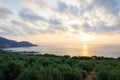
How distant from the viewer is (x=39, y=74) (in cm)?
1038

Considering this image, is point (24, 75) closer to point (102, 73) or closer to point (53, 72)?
point (53, 72)

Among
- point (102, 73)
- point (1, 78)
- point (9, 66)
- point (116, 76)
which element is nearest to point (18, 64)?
point (9, 66)

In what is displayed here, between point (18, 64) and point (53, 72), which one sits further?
point (18, 64)

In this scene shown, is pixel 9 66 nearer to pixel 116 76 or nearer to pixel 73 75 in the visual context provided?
pixel 73 75

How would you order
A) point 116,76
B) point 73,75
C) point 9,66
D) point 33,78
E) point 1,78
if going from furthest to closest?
1. point 9,66
2. point 1,78
3. point 73,75
4. point 33,78
5. point 116,76

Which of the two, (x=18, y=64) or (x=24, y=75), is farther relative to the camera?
(x=18, y=64)

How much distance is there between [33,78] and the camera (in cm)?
1062

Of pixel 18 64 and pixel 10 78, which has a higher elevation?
pixel 18 64

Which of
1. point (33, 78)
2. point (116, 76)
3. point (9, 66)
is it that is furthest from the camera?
point (9, 66)

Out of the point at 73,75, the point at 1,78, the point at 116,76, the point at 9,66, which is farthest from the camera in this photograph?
the point at 9,66

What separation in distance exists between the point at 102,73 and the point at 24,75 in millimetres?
4150

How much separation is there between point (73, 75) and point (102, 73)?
2.42 m

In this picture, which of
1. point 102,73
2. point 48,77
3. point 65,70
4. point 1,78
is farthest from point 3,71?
point 102,73

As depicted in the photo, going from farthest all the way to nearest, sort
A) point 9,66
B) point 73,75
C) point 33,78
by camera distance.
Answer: point 9,66 < point 73,75 < point 33,78
